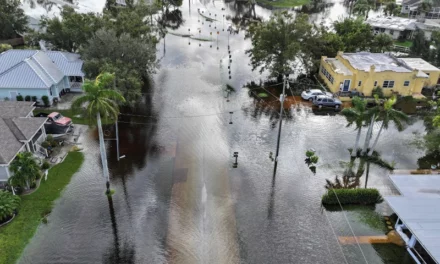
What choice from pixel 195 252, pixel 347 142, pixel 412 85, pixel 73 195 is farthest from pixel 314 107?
pixel 73 195

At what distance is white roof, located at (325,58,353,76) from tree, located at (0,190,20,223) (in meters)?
40.3

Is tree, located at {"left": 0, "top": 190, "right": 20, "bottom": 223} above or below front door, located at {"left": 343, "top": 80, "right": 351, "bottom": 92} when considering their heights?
below

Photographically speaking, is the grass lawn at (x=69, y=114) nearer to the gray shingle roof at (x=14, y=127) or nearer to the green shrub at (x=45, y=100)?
the green shrub at (x=45, y=100)

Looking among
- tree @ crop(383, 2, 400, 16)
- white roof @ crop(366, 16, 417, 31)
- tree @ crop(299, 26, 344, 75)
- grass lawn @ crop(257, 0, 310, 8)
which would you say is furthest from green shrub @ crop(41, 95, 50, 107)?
tree @ crop(383, 2, 400, 16)

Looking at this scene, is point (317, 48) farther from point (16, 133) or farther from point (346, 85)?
point (16, 133)

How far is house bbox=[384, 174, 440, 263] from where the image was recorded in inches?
888

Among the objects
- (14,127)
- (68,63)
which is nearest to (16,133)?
(14,127)

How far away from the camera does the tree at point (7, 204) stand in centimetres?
2508

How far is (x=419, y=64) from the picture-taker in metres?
53.0

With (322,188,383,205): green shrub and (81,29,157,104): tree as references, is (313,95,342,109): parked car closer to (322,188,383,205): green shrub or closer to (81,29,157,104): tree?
(322,188,383,205): green shrub

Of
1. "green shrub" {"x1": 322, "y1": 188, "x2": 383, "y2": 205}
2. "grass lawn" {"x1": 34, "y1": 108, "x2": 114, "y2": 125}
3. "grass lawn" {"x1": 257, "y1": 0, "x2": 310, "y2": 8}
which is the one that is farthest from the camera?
"grass lawn" {"x1": 257, "y1": 0, "x2": 310, "y2": 8}

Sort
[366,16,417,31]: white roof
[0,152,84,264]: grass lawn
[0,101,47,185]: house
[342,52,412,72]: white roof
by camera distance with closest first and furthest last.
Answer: [0,152,84,264]: grass lawn, [0,101,47,185]: house, [342,52,412,72]: white roof, [366,16,417,31]: white roof

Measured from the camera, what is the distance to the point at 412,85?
4812 cm

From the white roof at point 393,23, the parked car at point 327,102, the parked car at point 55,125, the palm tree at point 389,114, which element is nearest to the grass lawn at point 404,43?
the white roof at point 393,23
